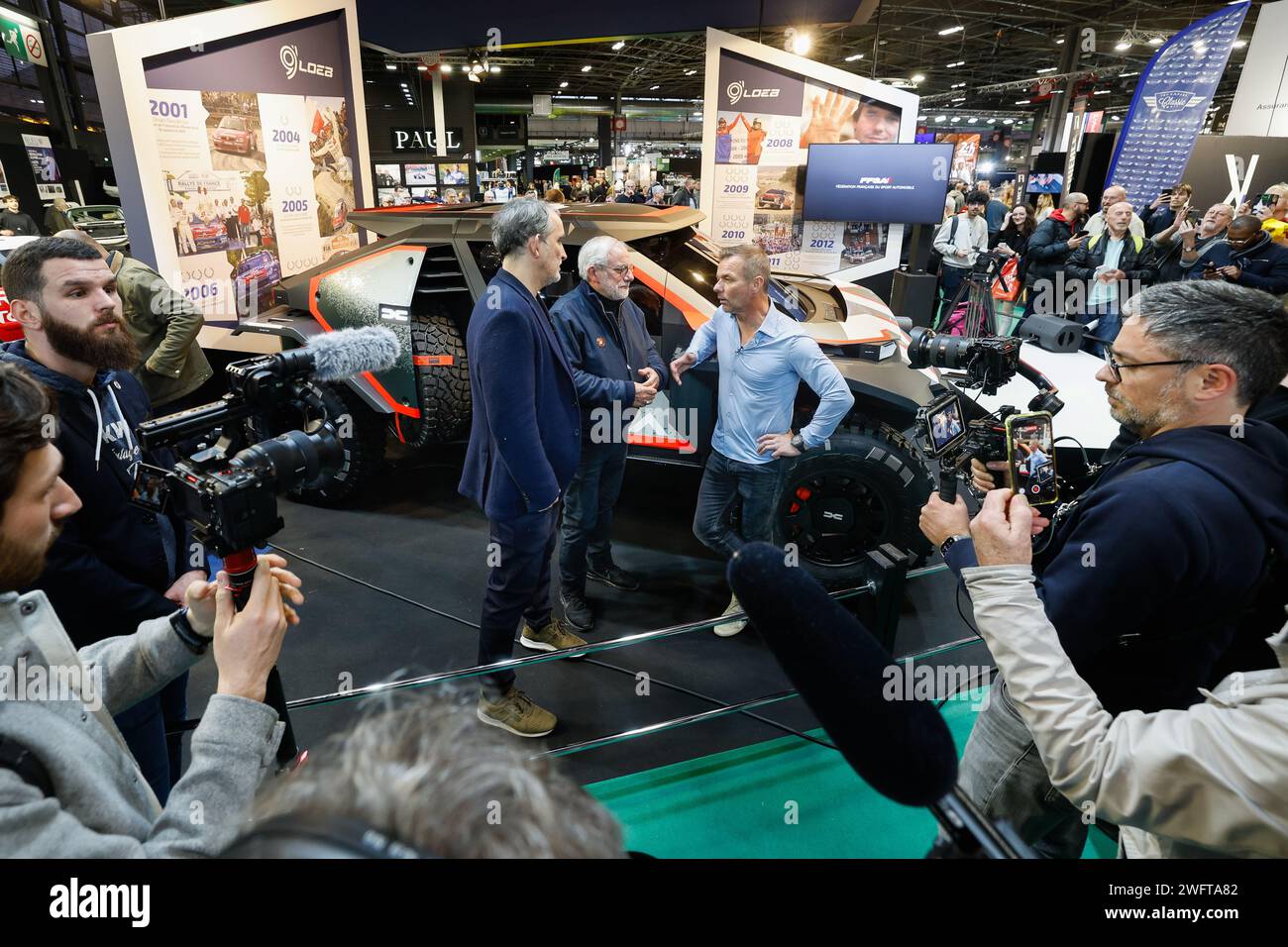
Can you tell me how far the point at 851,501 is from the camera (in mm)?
3316

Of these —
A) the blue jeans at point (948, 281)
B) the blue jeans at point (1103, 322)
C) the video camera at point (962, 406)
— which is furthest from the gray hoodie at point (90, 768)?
the blue jeans at point (948, 281)

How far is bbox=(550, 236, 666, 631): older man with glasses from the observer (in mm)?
2936

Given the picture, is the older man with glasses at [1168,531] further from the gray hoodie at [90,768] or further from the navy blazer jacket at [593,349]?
the navy blazer jacket at [593,349]

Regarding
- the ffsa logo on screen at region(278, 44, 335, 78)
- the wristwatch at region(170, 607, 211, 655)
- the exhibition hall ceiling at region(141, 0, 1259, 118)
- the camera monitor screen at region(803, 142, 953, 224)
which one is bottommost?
the wristwatch at region(170, 607, 211, 655)

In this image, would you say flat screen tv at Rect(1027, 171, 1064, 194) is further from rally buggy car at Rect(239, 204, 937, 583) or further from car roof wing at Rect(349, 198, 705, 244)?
car roof wing at Rect(349, 198, 705, 244)

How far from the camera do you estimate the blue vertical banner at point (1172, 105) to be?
7.98 m

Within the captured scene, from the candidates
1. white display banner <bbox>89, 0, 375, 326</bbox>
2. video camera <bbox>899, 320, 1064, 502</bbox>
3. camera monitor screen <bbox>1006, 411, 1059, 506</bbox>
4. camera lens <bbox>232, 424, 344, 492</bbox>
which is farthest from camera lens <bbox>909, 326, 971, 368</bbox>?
white display banner <bbox>89, 0, 375, 326</bbox>

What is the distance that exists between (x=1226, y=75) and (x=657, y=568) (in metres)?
34.3

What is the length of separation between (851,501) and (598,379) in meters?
1.40

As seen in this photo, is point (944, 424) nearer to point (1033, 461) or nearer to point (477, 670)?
point (1033, 461)

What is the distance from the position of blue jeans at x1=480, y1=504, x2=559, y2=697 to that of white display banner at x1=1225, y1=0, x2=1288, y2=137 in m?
11.4

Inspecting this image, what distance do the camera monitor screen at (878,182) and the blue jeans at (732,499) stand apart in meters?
6.52

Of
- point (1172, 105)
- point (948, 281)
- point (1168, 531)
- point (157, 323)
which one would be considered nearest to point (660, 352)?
point (157, 323)
